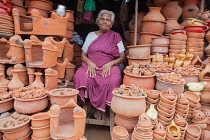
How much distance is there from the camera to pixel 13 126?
1704 mm

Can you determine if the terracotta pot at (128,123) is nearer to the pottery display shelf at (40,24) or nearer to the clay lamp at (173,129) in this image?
the clay lamp at (173,129)

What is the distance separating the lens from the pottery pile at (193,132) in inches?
74.1

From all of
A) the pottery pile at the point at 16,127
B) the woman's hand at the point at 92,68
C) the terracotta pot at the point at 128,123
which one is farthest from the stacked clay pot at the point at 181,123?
the pottery pile at the point at 16,127

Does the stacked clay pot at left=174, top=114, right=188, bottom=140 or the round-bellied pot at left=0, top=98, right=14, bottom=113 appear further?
the round-bellied pot at left=0, top=98, right=14, bottom=113

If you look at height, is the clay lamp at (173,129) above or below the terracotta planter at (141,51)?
below

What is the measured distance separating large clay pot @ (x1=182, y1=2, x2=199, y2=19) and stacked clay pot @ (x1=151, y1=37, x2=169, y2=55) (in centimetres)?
118

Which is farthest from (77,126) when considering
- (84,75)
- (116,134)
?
(84,75)

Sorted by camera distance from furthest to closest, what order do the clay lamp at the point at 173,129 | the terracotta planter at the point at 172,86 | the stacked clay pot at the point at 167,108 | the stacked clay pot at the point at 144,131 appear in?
the terracotta planter at the point at 172,86 → the stacked clay pot at the point at 167,108 → the clay lamp at the point at 173,129 → the stacked clay pot at the point at 144,131

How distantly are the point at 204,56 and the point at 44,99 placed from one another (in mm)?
2945

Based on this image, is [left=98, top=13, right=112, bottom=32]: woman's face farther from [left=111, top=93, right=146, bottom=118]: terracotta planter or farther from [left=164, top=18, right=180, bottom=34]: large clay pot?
[left=111, top=93, right=146, bottom=118]: terracotta planter

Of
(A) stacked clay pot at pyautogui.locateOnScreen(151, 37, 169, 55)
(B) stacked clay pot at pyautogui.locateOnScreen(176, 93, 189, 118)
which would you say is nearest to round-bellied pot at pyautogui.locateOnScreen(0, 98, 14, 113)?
(B) stacked clay pot at pyautogui.locateOnScreen(176, 93, 189, 118)

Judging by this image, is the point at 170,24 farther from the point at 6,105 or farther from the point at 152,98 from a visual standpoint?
the point at 6,105

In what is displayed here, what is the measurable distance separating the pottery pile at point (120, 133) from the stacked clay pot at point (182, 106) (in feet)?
2.50

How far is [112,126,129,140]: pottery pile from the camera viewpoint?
175 centimetres
